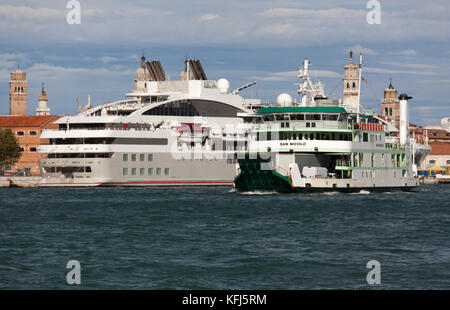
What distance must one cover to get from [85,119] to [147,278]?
8839 centimetres

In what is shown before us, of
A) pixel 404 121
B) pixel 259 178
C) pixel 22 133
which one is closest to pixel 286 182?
pixel 259 178

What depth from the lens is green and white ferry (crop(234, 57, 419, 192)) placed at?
73.0 metres

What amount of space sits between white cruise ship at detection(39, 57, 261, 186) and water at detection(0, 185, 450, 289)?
47481 mm

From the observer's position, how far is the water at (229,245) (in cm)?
3016

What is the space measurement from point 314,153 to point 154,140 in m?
44.2

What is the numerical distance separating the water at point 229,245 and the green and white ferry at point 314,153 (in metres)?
A: 7.91

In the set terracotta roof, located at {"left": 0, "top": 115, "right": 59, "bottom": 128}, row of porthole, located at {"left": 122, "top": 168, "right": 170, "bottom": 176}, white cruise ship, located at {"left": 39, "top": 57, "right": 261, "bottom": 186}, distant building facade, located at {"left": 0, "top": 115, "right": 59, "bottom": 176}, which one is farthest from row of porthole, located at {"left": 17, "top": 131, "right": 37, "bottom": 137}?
row of porthole, located at {"left": 122, "top": 168, "right": 170, "bottom": 176}

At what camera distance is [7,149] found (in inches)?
5148

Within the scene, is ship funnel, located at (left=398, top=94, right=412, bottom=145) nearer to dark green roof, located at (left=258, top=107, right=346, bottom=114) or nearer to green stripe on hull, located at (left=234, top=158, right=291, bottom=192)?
dark green roof, located at (left=258, top=107, right=346, bottom=114)

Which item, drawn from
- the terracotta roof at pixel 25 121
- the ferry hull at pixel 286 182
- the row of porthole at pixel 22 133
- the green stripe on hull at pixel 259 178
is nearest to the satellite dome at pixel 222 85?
the terracotta roof at pixel 25 121

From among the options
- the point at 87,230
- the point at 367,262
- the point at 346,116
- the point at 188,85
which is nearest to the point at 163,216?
the point at 87,230

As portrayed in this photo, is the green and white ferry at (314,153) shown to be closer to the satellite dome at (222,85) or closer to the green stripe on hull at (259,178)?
the green stripe on hull at (259,178)

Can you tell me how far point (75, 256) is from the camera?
35.8 meters

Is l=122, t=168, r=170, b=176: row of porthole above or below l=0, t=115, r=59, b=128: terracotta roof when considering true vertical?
below
